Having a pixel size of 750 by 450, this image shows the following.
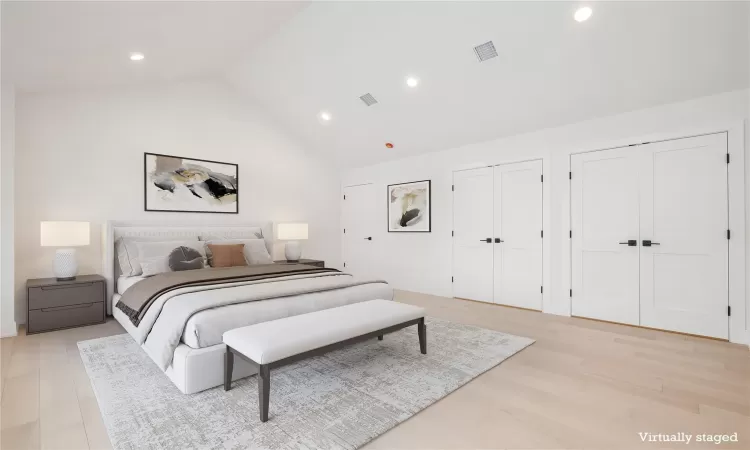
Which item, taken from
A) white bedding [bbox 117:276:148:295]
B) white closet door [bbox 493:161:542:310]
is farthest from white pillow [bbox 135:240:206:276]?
white closet door [bbox 493:161:542:310]

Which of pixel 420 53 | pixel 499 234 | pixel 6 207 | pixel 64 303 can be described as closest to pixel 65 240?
pixel 6 207

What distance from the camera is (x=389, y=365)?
276cm

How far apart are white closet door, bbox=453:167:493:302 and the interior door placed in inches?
59.1

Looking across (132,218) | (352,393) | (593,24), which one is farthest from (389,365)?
(132,218)

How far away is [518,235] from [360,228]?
2915 mm

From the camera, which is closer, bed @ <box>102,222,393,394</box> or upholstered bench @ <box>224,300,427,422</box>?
upholstered bench @ <box>224,300,427,422</box>

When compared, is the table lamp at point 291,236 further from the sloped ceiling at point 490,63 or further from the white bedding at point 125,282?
the white bedding at point 125,282

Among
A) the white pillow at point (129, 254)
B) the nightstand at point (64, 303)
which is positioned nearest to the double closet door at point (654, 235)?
the white pillow at point (129, 254)

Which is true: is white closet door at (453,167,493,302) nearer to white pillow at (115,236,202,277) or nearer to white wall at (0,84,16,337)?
white pillow at (115,236,202,277)

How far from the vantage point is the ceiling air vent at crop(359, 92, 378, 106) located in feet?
15.4

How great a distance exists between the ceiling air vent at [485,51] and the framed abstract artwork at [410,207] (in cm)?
226

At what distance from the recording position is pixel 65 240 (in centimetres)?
365

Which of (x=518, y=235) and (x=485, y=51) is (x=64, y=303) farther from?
(x=518, y=235)

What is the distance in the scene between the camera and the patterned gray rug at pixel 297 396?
6.01 feet
